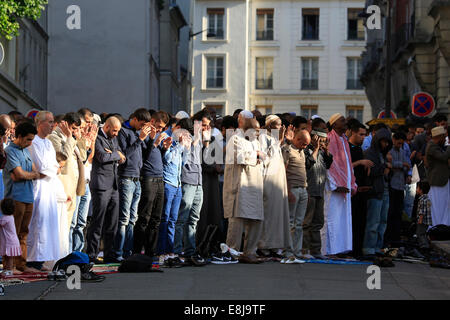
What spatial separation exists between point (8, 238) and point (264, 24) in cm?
6075

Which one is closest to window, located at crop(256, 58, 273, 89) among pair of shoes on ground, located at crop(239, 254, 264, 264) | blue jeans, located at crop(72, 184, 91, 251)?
pair of shoes on ground, located at crop(239, 254, 264, 264)

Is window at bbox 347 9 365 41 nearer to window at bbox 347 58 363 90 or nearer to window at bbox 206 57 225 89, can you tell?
window at bbox 347 58 363 90

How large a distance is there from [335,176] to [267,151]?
156 centimetres

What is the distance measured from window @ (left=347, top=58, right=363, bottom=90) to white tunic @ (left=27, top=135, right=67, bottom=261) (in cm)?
5848

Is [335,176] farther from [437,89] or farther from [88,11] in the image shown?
[88,11]

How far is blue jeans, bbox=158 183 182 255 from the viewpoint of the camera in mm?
13828

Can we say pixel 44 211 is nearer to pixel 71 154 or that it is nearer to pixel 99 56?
pixel 71 154

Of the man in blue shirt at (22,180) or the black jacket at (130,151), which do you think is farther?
the black jacket at (130,151)

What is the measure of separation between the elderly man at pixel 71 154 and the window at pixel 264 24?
58.4m

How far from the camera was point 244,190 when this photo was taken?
14.0m

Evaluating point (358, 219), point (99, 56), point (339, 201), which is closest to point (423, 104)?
point (358, 219)

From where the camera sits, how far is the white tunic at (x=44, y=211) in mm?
Result: 12492

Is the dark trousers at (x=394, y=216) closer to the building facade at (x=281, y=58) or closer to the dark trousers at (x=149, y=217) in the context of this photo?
the dark trousers at (x=149, y=217)

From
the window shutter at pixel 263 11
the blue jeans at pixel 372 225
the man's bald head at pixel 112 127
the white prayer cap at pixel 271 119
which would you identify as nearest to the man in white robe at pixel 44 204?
the man's bald head at pixel 112 127
